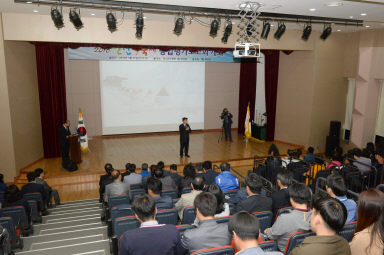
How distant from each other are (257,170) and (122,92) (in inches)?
245

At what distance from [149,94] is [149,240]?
963 centimetres

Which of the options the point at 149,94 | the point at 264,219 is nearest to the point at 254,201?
the point at 264,219

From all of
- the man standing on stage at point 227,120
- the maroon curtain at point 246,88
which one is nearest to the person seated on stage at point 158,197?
the man standing on stage at point 227,120

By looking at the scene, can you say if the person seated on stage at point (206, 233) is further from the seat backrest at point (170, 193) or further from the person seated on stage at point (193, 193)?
the seat backrest at point (170, 193)

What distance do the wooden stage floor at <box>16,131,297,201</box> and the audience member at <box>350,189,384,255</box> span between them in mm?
6395

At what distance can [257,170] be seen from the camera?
272 inches

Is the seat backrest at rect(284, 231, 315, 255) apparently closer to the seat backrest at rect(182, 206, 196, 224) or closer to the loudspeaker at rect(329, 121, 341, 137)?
the seat backrest at rect(182, 206, 196, 224)

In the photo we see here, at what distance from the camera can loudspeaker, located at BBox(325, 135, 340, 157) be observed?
10141 mm

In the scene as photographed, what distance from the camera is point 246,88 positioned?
41.0 ft

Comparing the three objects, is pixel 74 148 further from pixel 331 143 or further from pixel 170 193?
pixel 331 143

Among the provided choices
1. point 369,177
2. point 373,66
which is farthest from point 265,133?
point 369,177

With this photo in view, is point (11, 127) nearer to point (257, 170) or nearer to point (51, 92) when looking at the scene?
point (51, 92)

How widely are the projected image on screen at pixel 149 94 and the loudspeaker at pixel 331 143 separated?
4.90m

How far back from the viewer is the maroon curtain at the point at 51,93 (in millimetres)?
8875
